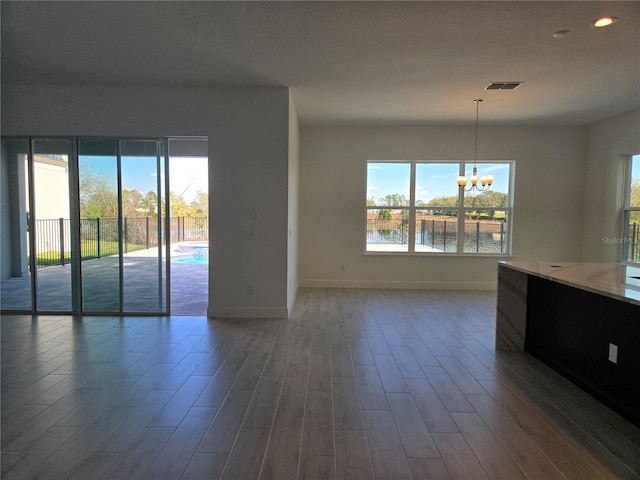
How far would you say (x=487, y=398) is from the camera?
8.11ft

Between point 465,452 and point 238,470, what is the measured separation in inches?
49.4

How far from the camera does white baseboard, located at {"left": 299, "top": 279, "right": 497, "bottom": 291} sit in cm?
625

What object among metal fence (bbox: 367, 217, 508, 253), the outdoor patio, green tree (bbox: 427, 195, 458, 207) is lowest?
the outdoor patio

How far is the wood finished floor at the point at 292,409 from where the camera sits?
70.5 inches

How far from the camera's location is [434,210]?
6.38 metres

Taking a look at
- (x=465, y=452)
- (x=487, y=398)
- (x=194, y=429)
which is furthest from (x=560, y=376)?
A: (x=194, y=429)

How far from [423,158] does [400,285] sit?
95.0 inches

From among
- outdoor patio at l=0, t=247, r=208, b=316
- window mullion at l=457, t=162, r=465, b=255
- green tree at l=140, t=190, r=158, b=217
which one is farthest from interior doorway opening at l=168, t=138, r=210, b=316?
window mullion at l=457, t=162, r=465, b=255

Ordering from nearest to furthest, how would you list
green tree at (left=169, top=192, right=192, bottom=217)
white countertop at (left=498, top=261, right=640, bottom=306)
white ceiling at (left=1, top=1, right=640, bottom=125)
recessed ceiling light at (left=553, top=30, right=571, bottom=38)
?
white countertop at (left=498, top=261, right=640, bottom=306), white ceiling at (left=1, top=1, right=640, bottom=125), recessed ceiling light at (left=553, top=30, right=571, bottom=38), green tree at (left=169, top=192, right=192, bottom=217)

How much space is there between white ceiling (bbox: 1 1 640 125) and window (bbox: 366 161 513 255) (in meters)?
1.68

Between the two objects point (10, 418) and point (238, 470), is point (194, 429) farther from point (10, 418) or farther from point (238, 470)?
point (10, 418)

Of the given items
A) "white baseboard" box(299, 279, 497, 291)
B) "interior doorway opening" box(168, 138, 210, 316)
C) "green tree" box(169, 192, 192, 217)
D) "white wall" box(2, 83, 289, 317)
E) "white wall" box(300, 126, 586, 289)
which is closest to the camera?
"white wall" box(2, 83, 289, 317)

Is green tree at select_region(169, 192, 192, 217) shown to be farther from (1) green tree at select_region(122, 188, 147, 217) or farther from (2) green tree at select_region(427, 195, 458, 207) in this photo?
(2) green tree at select_region(427, 195, 458, 207)

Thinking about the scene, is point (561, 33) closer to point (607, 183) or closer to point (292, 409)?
point (292, 409)
